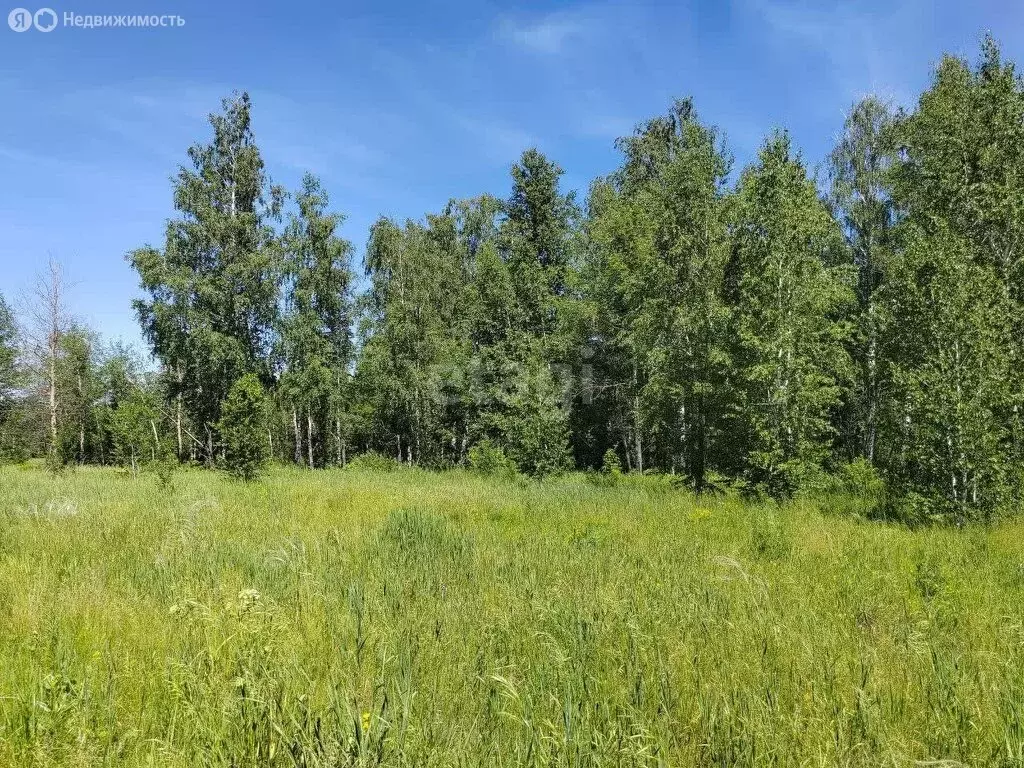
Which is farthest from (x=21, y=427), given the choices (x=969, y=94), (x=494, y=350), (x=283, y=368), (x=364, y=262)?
(x=969, y=94)

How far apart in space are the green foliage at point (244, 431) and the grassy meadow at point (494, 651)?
32.0 feet

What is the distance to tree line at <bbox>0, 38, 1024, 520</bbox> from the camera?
11562mm

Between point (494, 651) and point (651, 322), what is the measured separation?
18655 millimetres

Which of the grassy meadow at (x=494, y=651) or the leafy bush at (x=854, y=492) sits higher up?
the grassy meadow at (x=494, y=651)

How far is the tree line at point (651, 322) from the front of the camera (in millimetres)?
11562

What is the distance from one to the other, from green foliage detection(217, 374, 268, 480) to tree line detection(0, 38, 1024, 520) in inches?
3.2

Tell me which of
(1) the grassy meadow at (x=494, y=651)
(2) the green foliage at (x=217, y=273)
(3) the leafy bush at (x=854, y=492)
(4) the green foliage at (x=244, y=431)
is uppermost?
(2) the green foliage at (x=217, y=273)

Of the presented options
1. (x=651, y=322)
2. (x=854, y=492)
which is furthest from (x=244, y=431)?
(x=854, y=492)

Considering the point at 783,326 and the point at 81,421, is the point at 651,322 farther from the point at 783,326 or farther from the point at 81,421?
the point at 81,421

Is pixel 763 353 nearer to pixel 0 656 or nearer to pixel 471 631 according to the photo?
pixel 471 631


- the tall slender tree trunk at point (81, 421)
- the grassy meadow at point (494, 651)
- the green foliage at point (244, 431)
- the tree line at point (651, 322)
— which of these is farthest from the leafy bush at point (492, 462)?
the tall slender tree trunk at point (81, 421)

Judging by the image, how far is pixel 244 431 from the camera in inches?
667

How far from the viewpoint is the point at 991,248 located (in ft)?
56.1

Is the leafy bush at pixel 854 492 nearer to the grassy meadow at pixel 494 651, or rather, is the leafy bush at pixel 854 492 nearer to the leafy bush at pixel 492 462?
the grassy meadow at pixel 494 651
